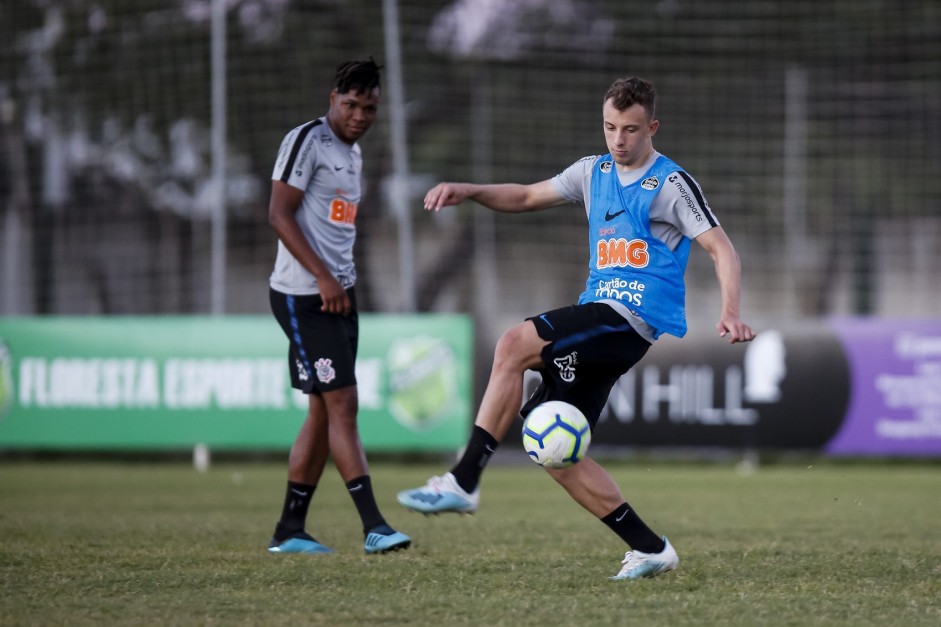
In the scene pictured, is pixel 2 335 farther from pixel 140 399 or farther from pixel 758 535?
pixel 758 535

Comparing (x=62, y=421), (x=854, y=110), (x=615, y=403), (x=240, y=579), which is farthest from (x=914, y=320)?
(x=240, y=579)

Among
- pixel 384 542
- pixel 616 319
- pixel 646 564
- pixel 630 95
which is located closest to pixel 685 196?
pixel 630 95

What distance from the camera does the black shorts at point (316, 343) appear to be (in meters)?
6.21

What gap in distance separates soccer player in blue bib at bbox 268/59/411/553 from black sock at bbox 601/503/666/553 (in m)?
1.17

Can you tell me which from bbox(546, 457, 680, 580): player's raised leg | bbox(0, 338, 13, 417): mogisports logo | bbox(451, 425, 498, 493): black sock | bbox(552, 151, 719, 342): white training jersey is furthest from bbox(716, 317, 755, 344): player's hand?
bbox(0, 338, 13, 417): mogisports logo

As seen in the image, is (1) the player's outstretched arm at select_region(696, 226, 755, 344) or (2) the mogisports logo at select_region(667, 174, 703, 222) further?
(2) the mogisports logo at select_region(667, 174, 703, 222)

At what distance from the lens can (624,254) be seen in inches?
207

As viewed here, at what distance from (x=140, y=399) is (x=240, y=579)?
8.70m

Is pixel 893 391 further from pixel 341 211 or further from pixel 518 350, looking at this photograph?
pixel 518 350

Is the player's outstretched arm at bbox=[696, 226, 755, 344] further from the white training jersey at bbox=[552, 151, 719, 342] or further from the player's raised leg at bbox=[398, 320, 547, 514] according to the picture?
the player's raised leg at bbox=[398, 320, 547, 514]

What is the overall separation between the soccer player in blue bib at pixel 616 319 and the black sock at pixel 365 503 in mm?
979

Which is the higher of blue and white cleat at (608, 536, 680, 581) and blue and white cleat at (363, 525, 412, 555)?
blue and white cleat at (608, 536, 680, 581)

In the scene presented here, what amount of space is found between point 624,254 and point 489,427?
83 cm

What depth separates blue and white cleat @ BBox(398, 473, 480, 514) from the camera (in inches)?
202
